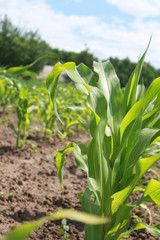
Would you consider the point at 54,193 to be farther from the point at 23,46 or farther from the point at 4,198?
Result: the point at 23,46

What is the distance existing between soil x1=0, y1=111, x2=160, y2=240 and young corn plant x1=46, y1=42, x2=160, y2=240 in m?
0.42

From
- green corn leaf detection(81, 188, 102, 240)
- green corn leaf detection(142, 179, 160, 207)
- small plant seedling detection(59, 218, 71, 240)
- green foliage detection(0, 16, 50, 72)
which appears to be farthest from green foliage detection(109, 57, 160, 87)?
green foliage detection(0, 16, 50, 72)

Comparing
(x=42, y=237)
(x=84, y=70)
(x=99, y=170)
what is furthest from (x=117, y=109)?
(x=42, y=237)

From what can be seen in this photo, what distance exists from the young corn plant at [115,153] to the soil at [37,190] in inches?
16.6

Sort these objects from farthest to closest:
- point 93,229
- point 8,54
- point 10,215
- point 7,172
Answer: point 8,54 < point 7,172 < point 10,215 < point 93,229

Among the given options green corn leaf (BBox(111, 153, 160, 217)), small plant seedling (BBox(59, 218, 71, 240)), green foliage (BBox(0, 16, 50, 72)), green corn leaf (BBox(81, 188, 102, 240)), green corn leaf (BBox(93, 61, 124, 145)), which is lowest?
small plant seedling (BBox(59, 218, 71, 240))

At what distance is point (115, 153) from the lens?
123 cm

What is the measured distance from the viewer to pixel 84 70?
1.28m

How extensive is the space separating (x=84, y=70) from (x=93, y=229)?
0.71 m

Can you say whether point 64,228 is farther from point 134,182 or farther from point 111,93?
point 111,93

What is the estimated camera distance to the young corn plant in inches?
40.8

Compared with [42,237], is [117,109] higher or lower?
higher

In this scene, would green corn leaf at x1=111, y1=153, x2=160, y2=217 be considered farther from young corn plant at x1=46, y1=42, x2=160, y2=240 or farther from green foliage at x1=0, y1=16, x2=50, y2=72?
Answer: green foliage at x1=0, y1=16, x2=50, y2=72

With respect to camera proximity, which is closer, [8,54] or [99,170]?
[99,170]
